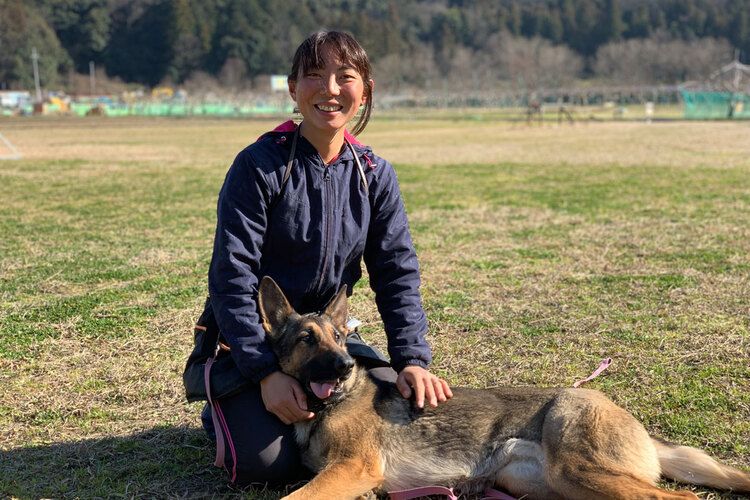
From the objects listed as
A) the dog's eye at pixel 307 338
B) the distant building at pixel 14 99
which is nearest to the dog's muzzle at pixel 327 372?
the dog's eye at pixel 307 338

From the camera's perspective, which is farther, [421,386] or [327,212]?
[327,212]

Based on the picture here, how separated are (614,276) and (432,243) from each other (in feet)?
9.57

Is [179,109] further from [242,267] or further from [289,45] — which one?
[242,267]

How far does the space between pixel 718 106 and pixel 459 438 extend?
2901 inches

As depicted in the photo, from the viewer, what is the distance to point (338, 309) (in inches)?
158

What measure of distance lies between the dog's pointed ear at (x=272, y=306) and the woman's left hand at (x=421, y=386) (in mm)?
693

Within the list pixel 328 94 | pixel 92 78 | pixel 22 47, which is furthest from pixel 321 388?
pixel 92 78

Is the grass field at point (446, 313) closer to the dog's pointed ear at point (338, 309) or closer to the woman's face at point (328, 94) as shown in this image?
the dog's pointed ear at point (338, 309)

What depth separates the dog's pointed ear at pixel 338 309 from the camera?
13.1 ft

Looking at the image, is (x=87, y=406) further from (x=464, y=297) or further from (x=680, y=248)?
(x=680, y=248)

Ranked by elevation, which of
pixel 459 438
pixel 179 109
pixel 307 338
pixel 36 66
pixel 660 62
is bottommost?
pixel 459 438

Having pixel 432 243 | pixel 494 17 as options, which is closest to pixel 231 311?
pixel 432 243

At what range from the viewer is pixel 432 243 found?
1034 centimetres

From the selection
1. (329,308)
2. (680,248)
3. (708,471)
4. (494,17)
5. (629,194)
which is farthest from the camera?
(494,17)
